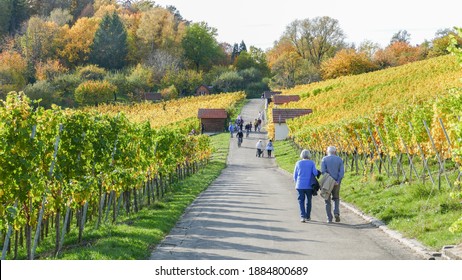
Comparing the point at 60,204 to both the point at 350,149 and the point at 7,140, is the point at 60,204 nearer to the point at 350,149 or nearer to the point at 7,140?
the point at 7,140

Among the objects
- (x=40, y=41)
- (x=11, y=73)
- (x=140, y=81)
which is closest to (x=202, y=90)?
(x=140, y=81)

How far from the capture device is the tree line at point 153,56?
106 m

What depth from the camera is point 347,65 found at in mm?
112375

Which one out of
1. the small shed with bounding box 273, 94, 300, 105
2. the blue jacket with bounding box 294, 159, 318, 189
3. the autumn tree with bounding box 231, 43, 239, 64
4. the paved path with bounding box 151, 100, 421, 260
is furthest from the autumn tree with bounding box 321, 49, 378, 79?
the blue jacket with bounding box 294, 159, 318, 189

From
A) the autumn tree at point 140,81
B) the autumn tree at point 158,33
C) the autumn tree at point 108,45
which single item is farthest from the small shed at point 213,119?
the autumn tree at point 158,33

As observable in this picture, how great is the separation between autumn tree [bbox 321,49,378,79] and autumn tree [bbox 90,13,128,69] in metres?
36.1

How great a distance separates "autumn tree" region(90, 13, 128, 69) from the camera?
389ft

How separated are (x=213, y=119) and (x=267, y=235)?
63737mm

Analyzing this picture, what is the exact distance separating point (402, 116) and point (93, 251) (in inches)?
443

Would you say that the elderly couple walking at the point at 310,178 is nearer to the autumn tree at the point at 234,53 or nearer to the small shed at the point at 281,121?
the small shed at the point at 281,121

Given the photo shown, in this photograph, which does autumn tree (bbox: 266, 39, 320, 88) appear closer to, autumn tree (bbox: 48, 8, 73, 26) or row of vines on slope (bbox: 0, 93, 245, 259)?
autumn tree (bbox: 48, 8, 73, 26)

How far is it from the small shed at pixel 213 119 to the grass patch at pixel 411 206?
5292 centimetres

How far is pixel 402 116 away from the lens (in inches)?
768
